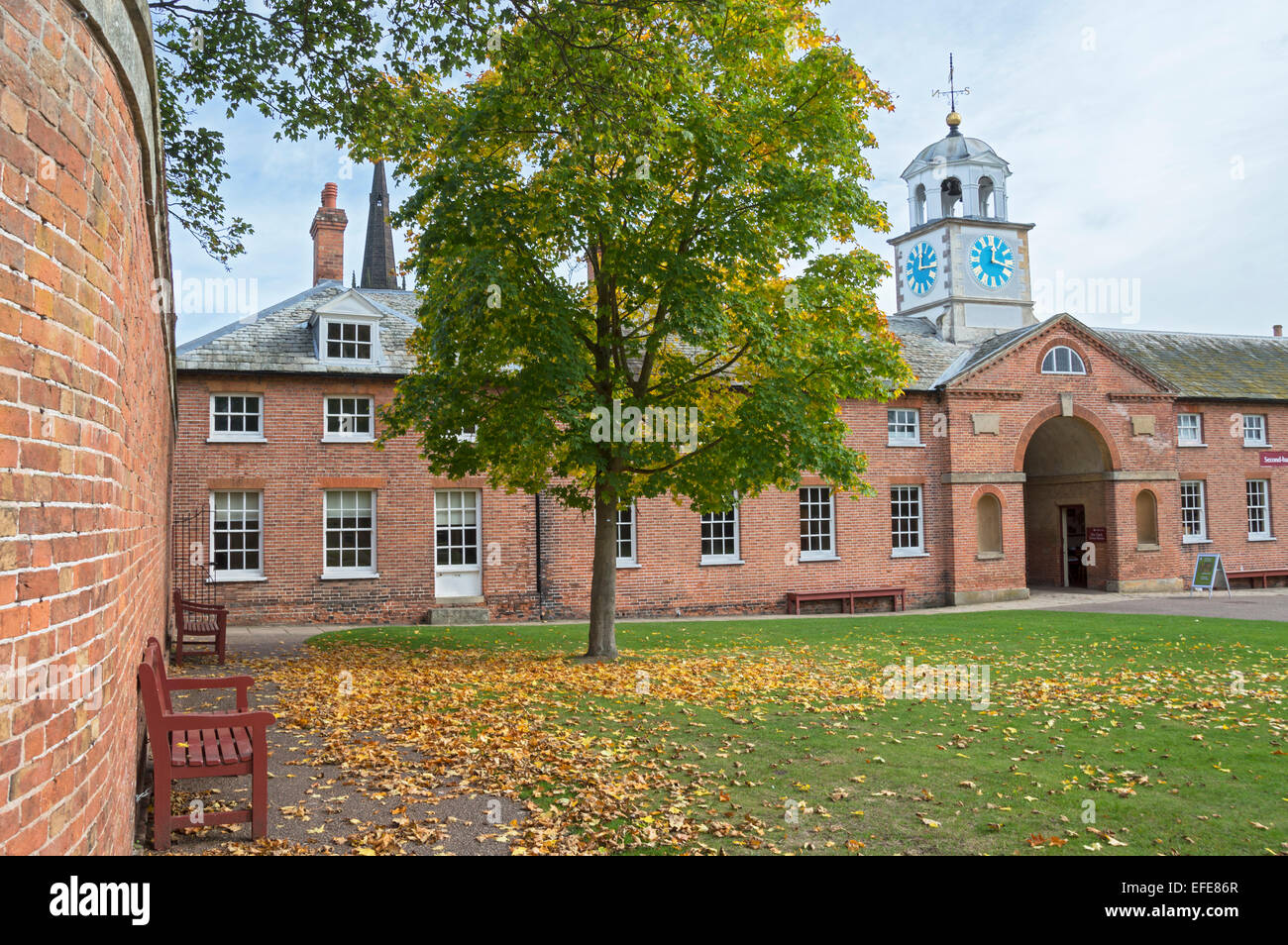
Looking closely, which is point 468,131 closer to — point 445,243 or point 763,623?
point 445,243

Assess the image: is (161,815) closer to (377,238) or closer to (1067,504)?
(1067,504)

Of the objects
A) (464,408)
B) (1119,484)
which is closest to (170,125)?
(464,408)

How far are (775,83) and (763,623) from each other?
11.8m

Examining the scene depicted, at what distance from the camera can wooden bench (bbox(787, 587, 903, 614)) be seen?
963 inches

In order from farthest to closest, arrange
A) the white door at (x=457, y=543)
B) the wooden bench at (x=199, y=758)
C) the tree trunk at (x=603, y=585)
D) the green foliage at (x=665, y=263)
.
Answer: the white door at (x=457, y=543) < the tree trunk at (x=603, y=585) < the green foliage at (x=665, y=263) < the wooden bench at (x=199, y=758)

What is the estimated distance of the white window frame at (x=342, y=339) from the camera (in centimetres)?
2100

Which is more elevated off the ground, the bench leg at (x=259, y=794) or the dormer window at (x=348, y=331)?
the dormer window at (x=348, y=331)

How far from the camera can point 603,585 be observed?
47.0 feet

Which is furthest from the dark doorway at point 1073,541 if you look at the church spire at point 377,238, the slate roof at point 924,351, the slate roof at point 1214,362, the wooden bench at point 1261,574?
the church spire at point 377,238

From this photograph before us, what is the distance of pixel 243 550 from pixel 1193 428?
29.0 metres

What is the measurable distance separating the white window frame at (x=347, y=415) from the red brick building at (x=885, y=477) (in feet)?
0.15

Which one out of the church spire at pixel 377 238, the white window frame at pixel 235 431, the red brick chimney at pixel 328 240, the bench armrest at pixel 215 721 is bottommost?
the bench armrest at pixel 215 721

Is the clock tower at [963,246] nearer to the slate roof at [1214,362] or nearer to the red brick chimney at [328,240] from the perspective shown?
the slate roof at [1214,362]

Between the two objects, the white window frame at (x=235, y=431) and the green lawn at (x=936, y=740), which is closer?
the green lawn at (x=936, y=740)
